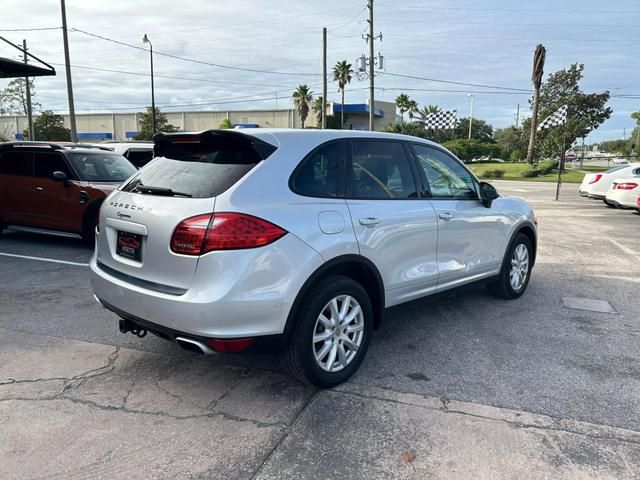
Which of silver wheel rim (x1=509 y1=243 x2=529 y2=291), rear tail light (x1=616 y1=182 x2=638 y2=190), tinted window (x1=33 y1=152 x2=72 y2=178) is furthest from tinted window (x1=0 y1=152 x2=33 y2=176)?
rear tail light (x1=616 y1=182 x2=638 y2=190)

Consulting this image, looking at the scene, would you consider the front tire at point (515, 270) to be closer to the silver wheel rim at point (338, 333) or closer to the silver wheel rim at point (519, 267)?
the silver wheel rim at point (519, 267)

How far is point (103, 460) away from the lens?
2.62m

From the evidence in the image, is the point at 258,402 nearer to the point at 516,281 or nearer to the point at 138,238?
the point at 138,238

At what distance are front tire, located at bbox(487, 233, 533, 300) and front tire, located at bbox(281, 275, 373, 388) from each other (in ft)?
7.63

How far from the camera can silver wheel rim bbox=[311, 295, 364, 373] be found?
3.32 meters

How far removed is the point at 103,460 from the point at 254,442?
781 mm

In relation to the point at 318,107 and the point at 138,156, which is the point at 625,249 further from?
the point at 318,107

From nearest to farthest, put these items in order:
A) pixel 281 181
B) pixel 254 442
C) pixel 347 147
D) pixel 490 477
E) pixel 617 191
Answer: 1. pixel 490 477
2. pixel 254 442
3. pixel 281 181
4. pixel 347 147
5. pixel 617 191

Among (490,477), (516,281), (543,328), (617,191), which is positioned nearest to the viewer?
(490,477)

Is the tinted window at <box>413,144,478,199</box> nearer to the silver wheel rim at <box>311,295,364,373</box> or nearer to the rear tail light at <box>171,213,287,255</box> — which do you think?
the silver wheel rim at <box>311,295,364,373</box>

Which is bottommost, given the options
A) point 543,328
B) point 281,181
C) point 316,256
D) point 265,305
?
point 543,328

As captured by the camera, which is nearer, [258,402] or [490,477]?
[490,477]

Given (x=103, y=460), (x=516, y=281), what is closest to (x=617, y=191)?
(x=516, y=281)

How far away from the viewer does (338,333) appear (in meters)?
3.42
